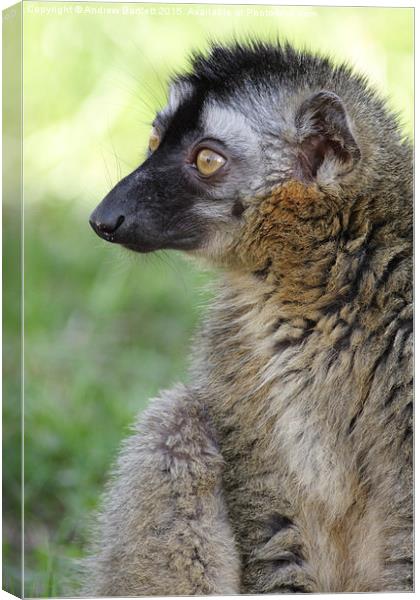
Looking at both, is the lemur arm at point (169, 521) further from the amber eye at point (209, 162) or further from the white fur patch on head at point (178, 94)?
the white fur patch on head at point (178, 94)

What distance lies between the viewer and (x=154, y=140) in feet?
19.9

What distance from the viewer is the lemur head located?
5.73m

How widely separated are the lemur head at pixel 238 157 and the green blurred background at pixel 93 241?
1.26 ft

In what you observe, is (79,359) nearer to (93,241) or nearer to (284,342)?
(93,241)

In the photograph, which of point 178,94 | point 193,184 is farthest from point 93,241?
point 193,184

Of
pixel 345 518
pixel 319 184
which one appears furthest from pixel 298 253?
pixel 345 518

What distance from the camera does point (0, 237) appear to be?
591 centimetres

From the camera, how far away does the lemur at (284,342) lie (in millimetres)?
5664

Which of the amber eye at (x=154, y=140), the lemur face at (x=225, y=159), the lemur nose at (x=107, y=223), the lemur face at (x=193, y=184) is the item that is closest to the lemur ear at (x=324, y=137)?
the lemur face at (x=225, y=159)

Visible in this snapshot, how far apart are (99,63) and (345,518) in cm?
322

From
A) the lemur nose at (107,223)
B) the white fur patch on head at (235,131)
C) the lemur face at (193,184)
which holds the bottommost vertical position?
the lemur nose at (107,223)

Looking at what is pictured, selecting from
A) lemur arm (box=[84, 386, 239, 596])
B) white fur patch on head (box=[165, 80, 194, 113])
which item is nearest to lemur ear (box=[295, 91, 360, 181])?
white fur patch on head (box=[165, 80, 194, 113])

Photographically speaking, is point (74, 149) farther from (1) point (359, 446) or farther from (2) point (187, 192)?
A: (1) point (359, 446)

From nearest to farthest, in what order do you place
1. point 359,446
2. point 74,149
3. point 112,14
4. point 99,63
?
1. point 359,446
2. point 112,14
3. point 99,63
4. point 74,149
